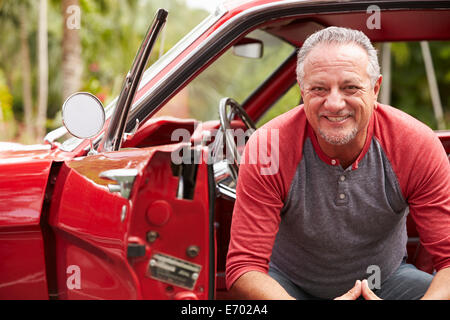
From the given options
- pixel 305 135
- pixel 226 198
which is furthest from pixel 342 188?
pixel 226 198

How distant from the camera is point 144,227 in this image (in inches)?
55.2

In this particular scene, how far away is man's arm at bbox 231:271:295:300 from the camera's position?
5.82 ft

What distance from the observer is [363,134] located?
1.93m

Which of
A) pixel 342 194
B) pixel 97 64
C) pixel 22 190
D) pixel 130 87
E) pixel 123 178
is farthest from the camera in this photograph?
pixel 97 64

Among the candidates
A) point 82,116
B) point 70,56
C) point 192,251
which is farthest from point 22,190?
point 70,56

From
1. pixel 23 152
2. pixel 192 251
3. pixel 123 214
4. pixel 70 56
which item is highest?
pixel 70 56

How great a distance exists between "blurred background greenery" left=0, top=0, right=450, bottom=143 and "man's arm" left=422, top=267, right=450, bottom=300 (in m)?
4.78

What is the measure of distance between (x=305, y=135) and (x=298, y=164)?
0.45 ft

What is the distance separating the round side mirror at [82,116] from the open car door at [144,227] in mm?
271

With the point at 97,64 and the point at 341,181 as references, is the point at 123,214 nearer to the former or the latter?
the point at 341,181

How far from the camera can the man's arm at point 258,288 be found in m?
1.77

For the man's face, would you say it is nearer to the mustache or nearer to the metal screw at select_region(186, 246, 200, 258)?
the mustache

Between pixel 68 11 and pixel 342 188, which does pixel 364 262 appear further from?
pixel 68 11

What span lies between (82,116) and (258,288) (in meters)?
0.80
